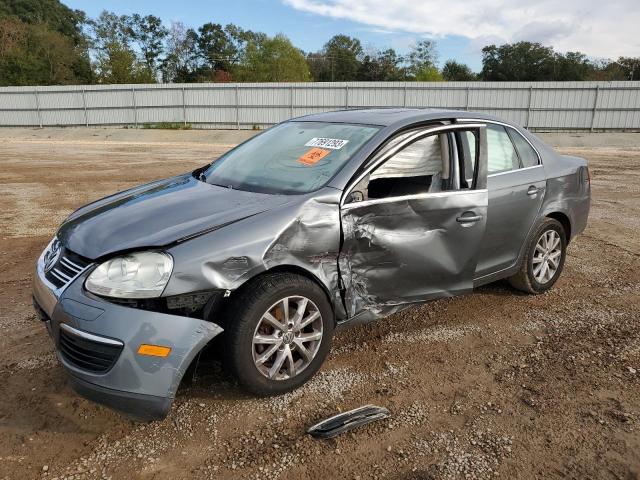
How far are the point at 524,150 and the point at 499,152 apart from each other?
15.6 inches

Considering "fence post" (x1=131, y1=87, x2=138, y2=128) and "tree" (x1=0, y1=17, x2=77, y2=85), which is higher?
"tree" (x1=0, y1=17, x2=77, y2=85)

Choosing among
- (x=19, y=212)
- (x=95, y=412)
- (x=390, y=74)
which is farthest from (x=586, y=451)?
(x=390, y=74)

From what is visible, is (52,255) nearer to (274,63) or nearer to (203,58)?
(274,63)

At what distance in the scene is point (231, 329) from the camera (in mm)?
2719

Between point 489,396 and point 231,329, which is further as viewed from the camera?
point 489,396

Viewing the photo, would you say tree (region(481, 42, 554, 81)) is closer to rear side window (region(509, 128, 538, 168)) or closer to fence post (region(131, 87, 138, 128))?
fence post (region(131, 87, 138, 128))

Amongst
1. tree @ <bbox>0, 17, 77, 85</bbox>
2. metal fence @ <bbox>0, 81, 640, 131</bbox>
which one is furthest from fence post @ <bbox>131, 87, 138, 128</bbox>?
tree @ <bbox>0, 17, 77, 85</bbox>

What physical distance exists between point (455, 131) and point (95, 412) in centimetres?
303

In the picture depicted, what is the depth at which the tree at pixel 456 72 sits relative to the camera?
78.6 m

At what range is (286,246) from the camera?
292 centimetres

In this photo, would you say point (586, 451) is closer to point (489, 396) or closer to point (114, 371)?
point (489, 396)

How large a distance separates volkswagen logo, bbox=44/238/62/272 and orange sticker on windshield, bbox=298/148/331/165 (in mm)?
1645

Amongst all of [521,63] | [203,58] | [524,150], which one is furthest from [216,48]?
[524,150]

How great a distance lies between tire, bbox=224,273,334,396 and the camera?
2.75 meters
